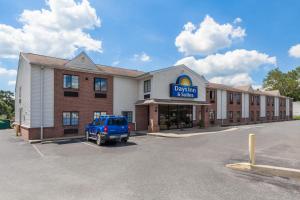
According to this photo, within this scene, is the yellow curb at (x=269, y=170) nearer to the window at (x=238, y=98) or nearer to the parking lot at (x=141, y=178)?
the parking lot at (x=141, y=178)

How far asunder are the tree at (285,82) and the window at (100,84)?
62397 mm

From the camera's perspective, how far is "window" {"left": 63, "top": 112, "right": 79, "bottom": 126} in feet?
58.1

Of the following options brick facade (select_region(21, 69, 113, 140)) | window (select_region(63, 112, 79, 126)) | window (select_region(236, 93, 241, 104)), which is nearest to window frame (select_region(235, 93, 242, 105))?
window (select_region(236, 93, 241, 104))

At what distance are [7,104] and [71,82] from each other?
38.2 m

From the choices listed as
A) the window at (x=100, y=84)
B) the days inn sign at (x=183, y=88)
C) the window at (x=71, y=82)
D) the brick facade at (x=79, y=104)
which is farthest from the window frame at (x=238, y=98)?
the window at (x=71, y=82)

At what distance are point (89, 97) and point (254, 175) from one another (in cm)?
1553

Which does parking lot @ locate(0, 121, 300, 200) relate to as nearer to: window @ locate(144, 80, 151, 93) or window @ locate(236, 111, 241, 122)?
window @ locate(144, 80, 151, 93)

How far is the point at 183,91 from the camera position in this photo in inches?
890

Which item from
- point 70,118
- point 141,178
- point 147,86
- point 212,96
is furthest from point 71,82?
point 212,96

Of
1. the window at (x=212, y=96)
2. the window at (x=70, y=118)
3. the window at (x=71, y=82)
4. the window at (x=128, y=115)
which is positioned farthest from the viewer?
the window at (x=212, y=96)

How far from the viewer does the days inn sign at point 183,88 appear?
855 inches

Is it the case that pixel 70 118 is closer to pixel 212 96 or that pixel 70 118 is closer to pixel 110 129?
pixel 110 129

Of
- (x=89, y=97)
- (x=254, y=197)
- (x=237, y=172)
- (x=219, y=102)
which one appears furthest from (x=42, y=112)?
(x=219, y=102)

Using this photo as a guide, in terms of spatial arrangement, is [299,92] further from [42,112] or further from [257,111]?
[42,112]
